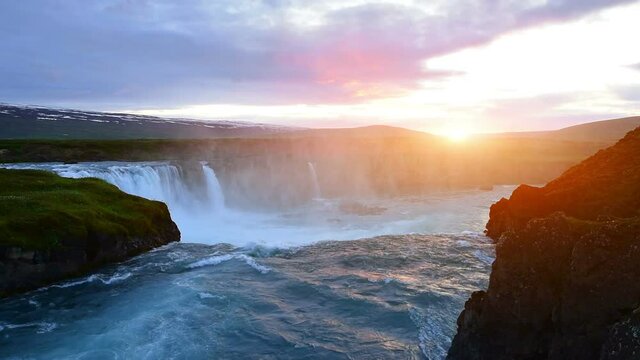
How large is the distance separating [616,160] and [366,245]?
16.9m

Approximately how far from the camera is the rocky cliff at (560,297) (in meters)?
11.1

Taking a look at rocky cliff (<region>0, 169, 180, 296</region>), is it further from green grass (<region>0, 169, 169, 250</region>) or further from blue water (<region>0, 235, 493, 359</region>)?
blue water (<region>0, 235, 493, 359</region>)

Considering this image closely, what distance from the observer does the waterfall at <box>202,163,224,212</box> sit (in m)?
60.1

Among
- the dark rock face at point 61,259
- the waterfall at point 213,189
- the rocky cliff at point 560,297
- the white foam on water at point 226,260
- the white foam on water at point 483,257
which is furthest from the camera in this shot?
the waterfall at point 213,189

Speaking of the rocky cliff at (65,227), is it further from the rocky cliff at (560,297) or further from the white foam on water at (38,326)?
the rocky cliff at (560,297)

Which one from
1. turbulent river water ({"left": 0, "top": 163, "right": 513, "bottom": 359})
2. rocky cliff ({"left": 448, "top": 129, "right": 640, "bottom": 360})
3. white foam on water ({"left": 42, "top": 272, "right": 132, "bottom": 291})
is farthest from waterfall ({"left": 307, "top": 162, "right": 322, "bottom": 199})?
rocky cliff ({"left": 448, "top": 129, "right": 640, "bottom": 360})

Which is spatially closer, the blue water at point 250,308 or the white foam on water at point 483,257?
the blue water at point 250,308

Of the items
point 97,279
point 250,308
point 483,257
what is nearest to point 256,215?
point 483,257

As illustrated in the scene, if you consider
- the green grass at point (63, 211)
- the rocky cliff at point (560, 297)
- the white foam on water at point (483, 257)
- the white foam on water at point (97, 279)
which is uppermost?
the rocky cliff at point (560, 297)

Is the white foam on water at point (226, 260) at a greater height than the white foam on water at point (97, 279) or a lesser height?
greater

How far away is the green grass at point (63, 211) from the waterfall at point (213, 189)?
67.8ft

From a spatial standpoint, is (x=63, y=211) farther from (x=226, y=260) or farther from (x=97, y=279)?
(x=226, y=260)

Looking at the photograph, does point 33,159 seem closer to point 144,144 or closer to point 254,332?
point 144,144

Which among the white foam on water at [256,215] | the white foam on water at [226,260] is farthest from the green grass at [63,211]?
the white foam on water at [256,215]
